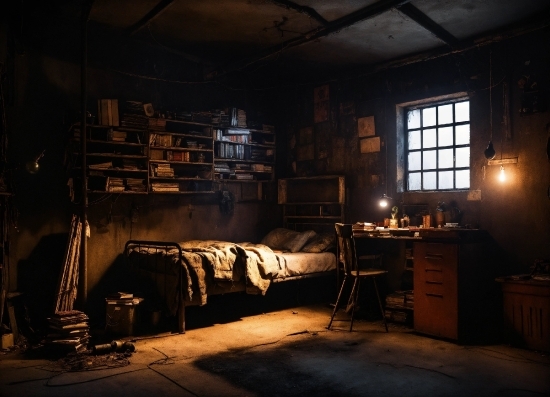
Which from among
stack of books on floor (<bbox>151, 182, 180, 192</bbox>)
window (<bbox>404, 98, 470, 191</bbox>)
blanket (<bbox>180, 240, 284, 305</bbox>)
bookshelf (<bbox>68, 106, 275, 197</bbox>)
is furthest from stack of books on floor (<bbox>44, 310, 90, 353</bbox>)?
window (<bbox>404, 98, 470, 191</bbox>)

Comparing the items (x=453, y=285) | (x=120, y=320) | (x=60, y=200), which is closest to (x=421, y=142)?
(x=453, y=285)

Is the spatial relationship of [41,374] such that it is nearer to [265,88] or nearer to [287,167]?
[287,167]

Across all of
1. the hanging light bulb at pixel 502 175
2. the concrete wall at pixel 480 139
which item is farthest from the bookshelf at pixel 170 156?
the hanging light bulb at pixel 502 175

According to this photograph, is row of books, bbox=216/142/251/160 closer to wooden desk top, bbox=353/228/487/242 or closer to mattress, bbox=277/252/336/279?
mattress, bbox=277/252/336/279

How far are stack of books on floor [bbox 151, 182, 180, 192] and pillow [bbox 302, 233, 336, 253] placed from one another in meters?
2.23

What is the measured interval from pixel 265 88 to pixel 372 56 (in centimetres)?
238

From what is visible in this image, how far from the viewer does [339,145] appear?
8.15m

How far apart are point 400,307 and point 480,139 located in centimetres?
248

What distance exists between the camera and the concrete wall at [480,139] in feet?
19.0

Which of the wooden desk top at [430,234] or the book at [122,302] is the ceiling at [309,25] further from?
the book at [122,302]

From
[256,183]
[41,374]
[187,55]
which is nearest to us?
[41,374]

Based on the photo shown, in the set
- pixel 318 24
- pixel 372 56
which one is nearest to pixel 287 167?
pixel 372 56

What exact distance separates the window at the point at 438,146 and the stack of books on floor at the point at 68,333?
4.95 meters

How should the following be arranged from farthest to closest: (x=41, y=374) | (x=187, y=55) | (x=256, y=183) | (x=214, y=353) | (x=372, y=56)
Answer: (x=256, y=183) → (x=187, y=55) → (x=372, y=56) → (x=214, y=353) → (x=41, y=374)
